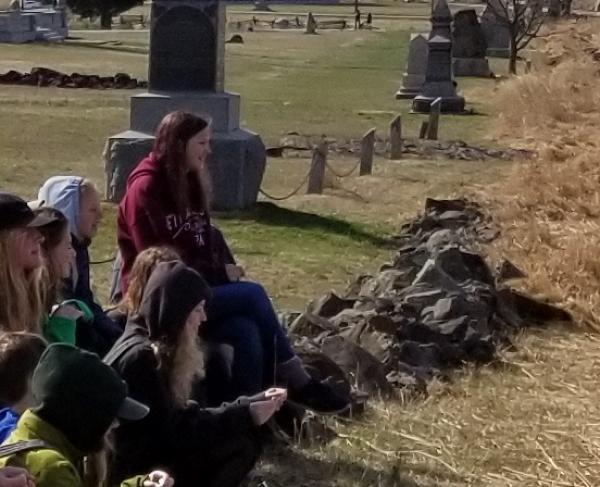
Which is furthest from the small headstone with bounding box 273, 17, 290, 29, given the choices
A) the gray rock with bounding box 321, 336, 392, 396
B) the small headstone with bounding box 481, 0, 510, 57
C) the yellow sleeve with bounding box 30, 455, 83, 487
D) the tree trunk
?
the yellow sleeve with bounding box 30, 455, 83, 487

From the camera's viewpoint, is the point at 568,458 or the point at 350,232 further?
the point at 350,232

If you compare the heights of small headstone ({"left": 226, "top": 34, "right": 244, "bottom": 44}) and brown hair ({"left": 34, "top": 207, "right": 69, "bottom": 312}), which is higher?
brown hair ({"left": 34, "top": 207, "right": 69, "bottom": 312})

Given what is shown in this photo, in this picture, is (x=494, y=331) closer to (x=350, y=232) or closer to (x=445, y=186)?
(x=350, y=232)

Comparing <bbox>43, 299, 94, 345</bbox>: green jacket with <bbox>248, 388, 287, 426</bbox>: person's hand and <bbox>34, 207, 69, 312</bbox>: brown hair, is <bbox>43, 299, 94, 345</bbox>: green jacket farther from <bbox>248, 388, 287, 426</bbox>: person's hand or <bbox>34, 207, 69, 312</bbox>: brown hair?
<bbox>248, 388, 287, 426</bbox>: person's hand

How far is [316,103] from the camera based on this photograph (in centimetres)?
2719

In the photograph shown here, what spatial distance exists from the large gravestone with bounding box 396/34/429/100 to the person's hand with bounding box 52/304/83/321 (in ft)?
78.8

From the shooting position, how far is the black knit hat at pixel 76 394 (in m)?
3.58

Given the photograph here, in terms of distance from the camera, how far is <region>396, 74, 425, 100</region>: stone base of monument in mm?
28953

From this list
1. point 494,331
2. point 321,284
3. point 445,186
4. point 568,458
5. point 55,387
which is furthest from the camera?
point 445,186

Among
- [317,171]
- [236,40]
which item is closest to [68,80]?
[317,171]

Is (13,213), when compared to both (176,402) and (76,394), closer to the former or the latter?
(176,402)

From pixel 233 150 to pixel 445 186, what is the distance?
12.2ft

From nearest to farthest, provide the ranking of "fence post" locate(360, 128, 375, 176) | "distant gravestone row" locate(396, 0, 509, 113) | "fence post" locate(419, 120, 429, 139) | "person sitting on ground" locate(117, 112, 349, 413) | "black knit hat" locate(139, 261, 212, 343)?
"black knit hat" locate(139, 261, 212, 343)
"person sitting on ground" locate(117, 112, 349, 413)
"fence post" locate(360, 128, 375, 176)
"fence post" locate(419, 120, 429, 139)
"distant gravestone row" locate(396, 0, 509, 113)

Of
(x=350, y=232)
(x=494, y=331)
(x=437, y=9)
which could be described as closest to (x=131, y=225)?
(x=494, y=331)
